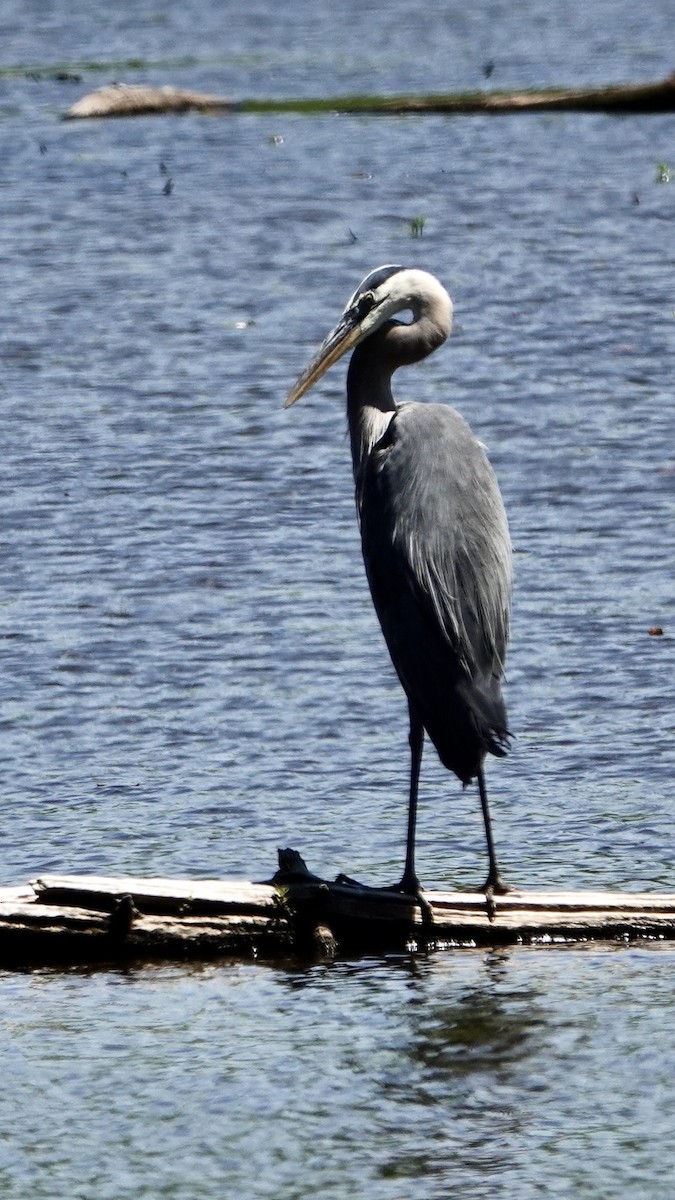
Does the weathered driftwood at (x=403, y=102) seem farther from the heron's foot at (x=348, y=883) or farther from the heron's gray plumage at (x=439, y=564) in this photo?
the heron's foot at (x=348, y=883)

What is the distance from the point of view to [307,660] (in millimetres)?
9422

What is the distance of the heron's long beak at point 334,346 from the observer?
7.68 m

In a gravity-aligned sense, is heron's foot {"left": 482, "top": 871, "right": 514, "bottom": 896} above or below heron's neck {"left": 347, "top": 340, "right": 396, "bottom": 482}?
below

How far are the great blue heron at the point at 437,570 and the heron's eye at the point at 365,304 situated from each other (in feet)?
0.17

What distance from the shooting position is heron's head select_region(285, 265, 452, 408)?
7613mm

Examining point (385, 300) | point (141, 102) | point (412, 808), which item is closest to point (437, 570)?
point (412, 808)

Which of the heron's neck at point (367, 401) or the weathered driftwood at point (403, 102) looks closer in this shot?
the heron's neck at point (367, 401)

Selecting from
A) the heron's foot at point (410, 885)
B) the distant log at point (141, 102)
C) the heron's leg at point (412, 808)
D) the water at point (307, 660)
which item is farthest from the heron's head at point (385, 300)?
the distant log at point (141, 102)

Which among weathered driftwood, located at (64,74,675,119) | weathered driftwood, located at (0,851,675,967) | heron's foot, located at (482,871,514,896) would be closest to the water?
weathered driftwood, located at (0,851,675,967)

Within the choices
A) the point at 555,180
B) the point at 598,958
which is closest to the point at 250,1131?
the point at 598,958

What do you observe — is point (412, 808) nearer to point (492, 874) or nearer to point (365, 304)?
point (492, 874)

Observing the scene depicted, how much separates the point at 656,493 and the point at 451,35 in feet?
69.3

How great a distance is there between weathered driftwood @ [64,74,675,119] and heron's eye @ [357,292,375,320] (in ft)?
54.3

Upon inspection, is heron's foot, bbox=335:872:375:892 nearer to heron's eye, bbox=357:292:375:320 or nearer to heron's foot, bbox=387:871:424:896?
heron's foot, bbox=387:871:424:896
